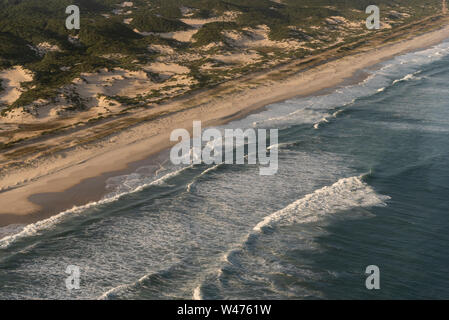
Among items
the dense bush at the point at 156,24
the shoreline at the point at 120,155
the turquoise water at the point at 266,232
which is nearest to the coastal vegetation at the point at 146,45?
the dense bush at the point at 156,24

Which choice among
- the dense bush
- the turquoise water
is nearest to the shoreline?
the turquoise water

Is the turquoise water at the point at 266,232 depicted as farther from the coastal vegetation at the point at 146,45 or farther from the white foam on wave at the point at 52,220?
the coastal vegetation at the point at 146,45

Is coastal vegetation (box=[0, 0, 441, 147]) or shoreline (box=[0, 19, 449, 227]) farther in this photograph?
coastal vegetation (box=[0, 0, 441, 147])

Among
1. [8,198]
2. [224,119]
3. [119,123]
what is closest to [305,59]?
[224,119]

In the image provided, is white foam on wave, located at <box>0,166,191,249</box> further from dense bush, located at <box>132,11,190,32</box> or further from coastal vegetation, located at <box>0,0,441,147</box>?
dense bush, located at <box>132,11,190,32</box>

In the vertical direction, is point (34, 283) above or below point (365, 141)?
below

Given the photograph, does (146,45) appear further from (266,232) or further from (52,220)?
(266,232)
